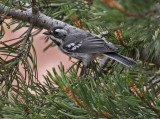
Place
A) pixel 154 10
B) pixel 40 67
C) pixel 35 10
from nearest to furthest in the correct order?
pixel 154 10
pixel 35 10
pixel 40 67

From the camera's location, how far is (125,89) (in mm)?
738

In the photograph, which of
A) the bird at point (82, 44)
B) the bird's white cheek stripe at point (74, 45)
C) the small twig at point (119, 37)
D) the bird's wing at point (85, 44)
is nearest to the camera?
the small twig at point (119, 37)

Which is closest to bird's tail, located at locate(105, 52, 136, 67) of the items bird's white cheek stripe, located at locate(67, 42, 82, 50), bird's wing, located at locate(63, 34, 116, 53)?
bird's wing, located at locate(63, 34, 116, 53)

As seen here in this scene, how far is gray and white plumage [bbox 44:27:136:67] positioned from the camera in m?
1.53

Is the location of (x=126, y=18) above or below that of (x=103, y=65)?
above

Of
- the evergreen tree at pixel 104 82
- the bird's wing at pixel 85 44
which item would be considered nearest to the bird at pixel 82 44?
the bird's wing at pixel 85 44

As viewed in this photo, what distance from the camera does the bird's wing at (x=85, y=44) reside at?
62.9 inches

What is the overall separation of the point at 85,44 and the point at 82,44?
0.04m

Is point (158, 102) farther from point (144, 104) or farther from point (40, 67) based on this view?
point (40, 67)

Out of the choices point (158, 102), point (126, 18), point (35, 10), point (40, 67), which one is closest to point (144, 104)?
point (158, 102)

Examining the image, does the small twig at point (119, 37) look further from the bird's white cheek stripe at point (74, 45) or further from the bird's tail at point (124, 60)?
the bird's white cheek stripe at point (74, 45)

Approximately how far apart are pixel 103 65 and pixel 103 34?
21 cm

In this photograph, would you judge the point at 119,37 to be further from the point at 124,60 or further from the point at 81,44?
the point at 81,44

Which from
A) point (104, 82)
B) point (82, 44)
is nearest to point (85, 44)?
point (82, 44)
